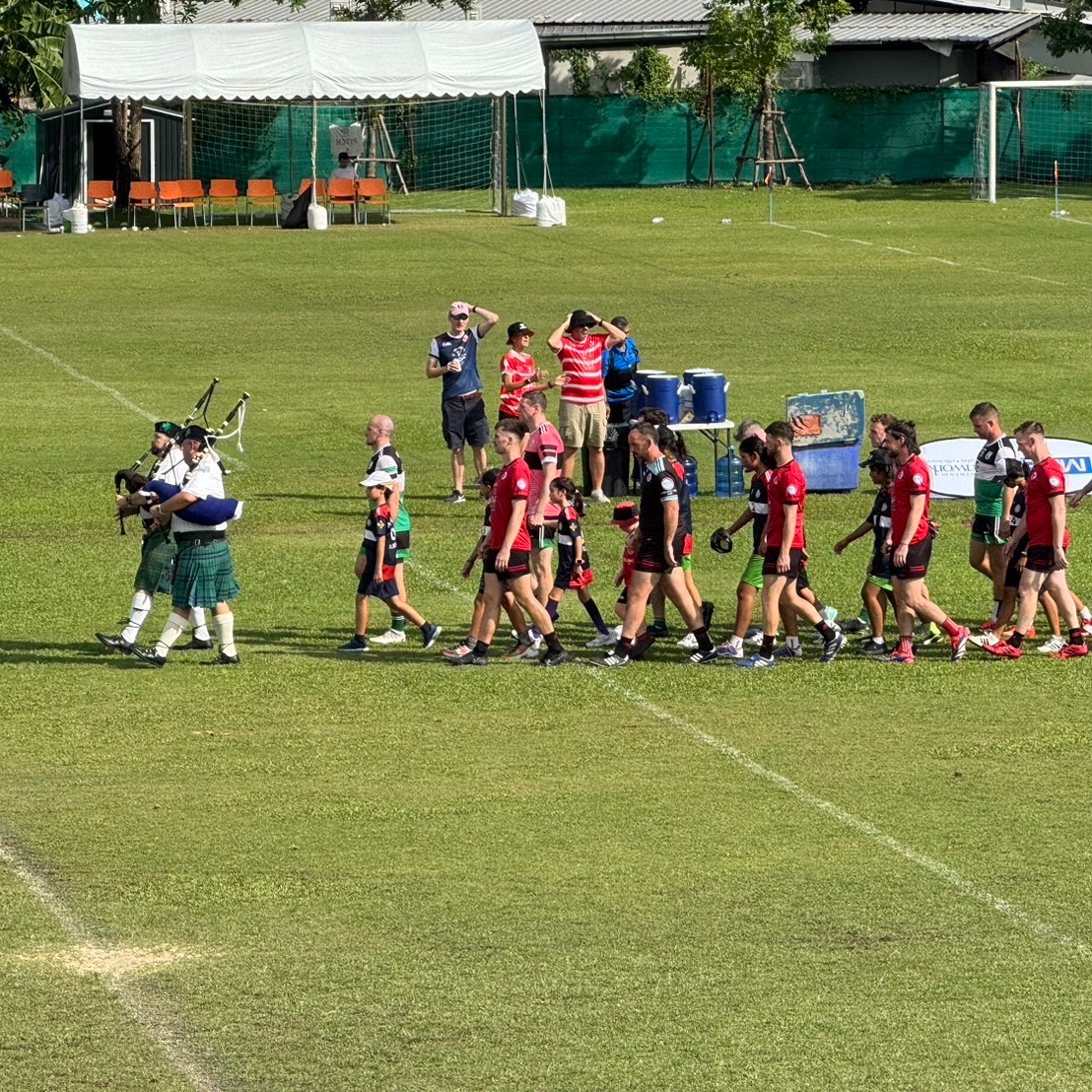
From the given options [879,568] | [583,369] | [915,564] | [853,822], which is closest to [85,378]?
[583,369]

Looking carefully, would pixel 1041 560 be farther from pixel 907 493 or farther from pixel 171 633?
pixel 171 633

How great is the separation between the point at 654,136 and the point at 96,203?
60.3ft

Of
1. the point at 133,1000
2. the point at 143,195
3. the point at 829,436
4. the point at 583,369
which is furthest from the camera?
the point at 143,195

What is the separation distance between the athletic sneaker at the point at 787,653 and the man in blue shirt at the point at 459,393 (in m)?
6.45

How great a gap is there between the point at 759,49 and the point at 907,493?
1698 inches

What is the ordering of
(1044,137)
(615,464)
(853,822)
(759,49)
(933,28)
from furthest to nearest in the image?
1. (933,28)
2. (1044,137)
3. (759,49)
4. (615,464)
5. (853,822)

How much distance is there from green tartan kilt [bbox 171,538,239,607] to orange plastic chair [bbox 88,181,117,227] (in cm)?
3375

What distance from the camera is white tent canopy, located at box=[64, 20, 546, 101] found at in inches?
1705

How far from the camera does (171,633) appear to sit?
1399 cm

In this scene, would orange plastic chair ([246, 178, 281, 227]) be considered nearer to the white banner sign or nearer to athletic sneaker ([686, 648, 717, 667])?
the white banner sign

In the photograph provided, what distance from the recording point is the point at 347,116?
58188 mm

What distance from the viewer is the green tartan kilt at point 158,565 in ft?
46.2

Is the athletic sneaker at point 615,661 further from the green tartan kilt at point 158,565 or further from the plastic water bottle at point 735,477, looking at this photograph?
the plastic water bottle at point 735,477

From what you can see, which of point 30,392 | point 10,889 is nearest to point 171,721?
point 10,889
